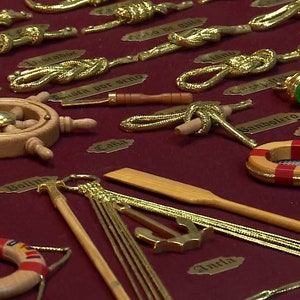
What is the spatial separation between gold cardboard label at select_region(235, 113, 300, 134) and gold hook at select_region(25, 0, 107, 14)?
77 centimetres

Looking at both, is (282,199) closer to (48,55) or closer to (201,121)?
(201,121)

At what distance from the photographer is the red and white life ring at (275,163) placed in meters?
2.41

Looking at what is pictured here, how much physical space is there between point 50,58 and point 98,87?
0.65ft

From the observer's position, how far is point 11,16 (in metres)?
3.20

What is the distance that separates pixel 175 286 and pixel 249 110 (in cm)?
80

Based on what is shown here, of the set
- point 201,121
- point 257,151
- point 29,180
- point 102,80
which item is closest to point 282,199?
point 257,151

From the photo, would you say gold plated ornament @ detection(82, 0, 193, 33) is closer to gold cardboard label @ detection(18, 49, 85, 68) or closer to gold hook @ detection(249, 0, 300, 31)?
gold cardboard label @ detection(18, 49, 85, 68)

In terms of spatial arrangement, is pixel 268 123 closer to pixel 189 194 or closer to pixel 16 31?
pixel 189 194

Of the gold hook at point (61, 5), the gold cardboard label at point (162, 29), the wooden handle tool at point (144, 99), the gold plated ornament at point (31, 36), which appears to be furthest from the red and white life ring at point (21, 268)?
the gold hook at point (61, 5)

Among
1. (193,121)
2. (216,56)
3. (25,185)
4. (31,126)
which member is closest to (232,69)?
(216,56)

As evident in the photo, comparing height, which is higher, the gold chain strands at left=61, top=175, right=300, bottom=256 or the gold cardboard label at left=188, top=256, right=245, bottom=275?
the gold chain strands at left=61, top=175, right=300, bottom=256

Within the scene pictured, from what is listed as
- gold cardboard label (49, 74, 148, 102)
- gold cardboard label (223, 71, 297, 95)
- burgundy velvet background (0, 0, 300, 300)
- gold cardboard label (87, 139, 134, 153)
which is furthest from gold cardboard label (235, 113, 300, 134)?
gold cardboard label (49, 74, 148, 102)

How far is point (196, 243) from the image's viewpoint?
2.20 metres

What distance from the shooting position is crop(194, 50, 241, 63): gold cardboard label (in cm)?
303
